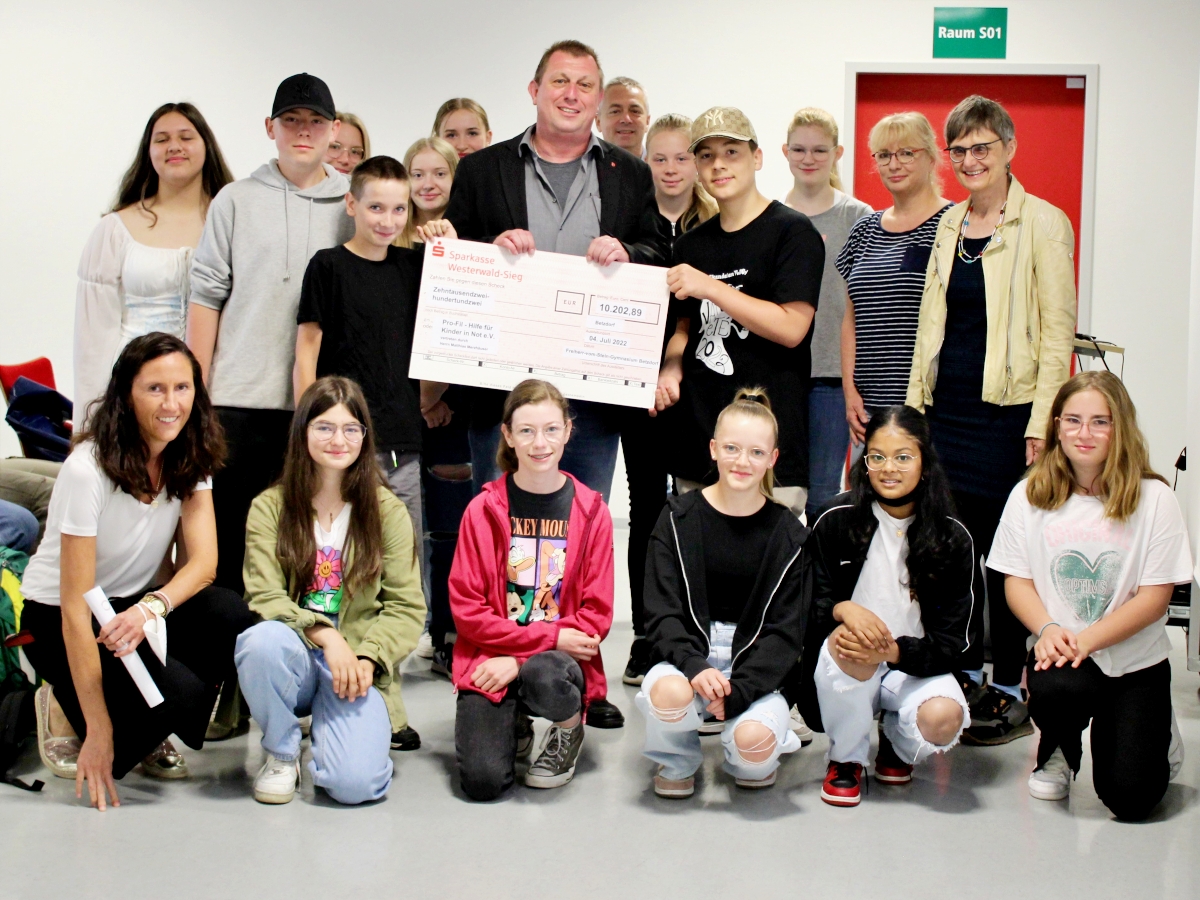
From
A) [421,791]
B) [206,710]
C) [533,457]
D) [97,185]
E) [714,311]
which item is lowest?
[421,791]

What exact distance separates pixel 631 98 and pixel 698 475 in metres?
1.82

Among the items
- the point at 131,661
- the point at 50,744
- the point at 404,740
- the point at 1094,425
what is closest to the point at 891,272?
the point at 1094,425

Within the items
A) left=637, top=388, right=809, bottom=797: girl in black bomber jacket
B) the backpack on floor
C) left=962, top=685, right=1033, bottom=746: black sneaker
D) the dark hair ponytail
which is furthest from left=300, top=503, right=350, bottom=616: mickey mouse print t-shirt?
left=962, top=685, right=1033, bottom=746: black sneaker

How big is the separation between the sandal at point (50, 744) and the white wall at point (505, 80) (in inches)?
163

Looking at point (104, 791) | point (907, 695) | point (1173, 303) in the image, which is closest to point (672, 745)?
point (907, 695)

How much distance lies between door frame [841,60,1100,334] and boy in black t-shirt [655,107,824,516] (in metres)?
3.23

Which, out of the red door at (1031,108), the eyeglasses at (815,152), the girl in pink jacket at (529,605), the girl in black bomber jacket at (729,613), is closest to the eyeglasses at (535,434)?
the girl in pink jacket at (529,605)

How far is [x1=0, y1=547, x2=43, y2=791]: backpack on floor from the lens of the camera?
2.71m

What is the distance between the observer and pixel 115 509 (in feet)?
8.68

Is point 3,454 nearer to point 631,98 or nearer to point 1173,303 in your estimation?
point 631,98

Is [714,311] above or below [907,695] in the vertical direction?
above

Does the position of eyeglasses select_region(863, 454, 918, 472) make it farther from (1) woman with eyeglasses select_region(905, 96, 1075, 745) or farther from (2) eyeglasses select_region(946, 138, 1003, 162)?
(2) eyeglasses select_region(946, 138, 1003, 162)

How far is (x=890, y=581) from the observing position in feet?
9.16

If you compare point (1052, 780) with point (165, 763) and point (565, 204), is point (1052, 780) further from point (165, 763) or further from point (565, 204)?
point (165, 763)
